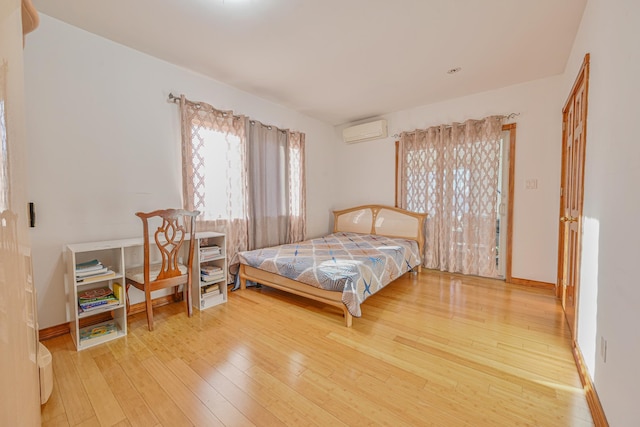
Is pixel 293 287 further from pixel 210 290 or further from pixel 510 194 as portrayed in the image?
pixel 510 194

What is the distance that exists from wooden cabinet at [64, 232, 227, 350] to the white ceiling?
5.94ft

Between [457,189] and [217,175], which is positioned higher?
[217,175]

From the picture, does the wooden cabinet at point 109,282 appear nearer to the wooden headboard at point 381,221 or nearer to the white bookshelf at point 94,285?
the white bookshelf at point 94,285

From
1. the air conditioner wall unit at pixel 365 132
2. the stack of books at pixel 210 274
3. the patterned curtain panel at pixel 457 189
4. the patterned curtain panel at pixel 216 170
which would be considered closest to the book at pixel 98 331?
the stack of books at pixel 210 274

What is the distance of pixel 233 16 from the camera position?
2.01 m

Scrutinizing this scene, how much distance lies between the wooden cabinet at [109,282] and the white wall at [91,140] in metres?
0.16

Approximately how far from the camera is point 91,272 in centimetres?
197

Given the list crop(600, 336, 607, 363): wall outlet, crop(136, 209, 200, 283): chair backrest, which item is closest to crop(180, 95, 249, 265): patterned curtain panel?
crop(136, 209, 200, 283): chair backrest

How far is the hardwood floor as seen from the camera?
4.33 ft

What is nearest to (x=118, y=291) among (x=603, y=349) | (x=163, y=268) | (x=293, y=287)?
(x=163, y=268)

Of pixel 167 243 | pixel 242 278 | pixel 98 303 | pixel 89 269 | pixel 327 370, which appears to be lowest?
pixel 327 370

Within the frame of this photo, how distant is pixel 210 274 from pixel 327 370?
1604mm

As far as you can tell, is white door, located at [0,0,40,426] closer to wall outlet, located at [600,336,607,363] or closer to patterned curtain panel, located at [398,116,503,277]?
wall outlet, located at [600,336,607,363]

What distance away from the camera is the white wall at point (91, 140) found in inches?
79.2
